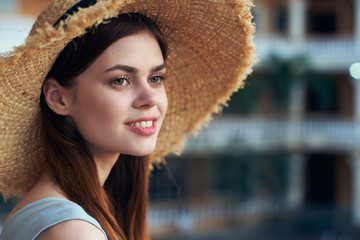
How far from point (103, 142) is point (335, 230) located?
41.9 ft

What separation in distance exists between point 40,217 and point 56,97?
381 millimetres

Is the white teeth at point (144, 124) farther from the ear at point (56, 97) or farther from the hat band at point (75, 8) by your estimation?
the hat band at point (75, 8)

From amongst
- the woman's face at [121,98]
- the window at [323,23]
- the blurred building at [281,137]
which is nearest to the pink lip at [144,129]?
the woman's face at [121,98]

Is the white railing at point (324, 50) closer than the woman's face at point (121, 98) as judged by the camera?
No

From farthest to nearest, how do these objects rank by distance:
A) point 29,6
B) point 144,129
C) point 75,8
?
point 29,6, point 144,129, point 75,8

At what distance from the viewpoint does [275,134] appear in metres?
13.6

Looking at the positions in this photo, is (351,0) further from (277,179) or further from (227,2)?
(227,2)

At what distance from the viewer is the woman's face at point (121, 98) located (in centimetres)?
129

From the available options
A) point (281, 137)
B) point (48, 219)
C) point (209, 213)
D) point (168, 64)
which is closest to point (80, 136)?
point (48, 219)

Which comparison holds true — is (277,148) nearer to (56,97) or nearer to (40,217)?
(56,97)

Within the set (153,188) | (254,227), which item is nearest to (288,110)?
(254,227)

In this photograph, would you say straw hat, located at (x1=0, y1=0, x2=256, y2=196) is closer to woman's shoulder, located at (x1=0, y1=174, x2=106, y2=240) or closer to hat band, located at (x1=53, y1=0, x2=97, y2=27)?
hat band, located at (x1=53, y1=0, x2=97, y2=27)

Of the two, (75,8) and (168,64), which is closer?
(75,8)

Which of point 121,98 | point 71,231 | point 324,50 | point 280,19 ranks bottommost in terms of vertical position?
point 71,231
